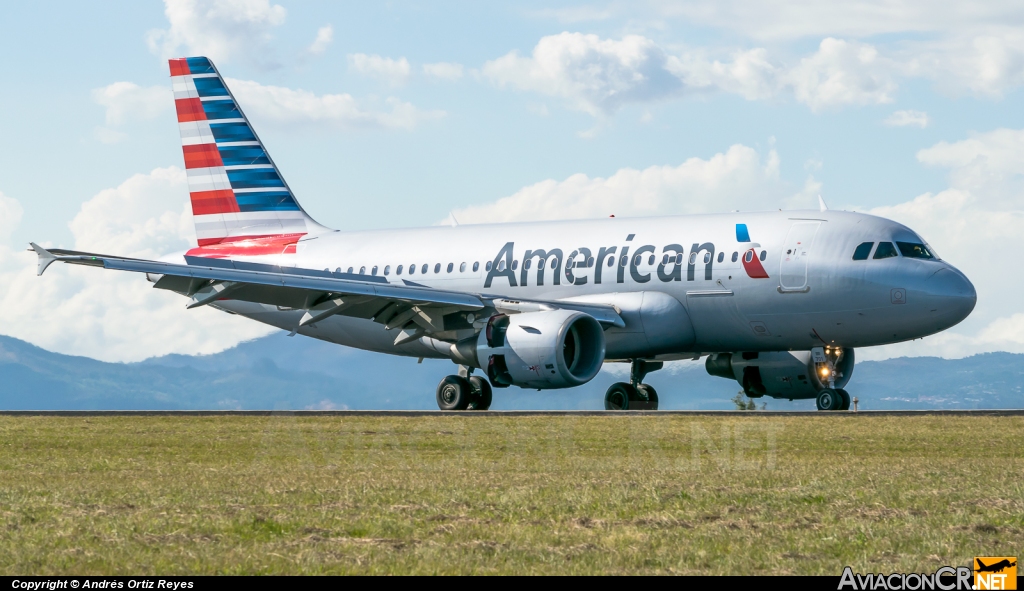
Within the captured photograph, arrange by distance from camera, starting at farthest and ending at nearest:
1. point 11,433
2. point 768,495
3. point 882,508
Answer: point 11,433
point 768,495
point 882,508

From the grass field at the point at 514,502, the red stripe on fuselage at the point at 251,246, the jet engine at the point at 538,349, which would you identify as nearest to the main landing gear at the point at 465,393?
the jet engine at the point at 538,349

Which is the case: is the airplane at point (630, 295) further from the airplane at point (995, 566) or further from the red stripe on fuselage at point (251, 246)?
the airplane at point (995, 566)

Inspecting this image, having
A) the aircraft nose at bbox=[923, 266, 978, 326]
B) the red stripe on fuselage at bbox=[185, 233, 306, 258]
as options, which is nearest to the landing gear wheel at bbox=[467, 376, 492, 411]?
the red stripe on fuselage at bbox=[185, 233, 306, 258]

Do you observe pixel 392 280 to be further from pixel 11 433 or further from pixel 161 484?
pixel 161 484

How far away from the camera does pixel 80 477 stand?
45.2ft

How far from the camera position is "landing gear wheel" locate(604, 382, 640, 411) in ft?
101

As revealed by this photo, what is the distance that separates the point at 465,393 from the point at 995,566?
21544 mm

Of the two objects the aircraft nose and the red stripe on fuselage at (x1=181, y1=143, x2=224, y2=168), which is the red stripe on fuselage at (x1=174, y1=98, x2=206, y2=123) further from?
the aircraft nose

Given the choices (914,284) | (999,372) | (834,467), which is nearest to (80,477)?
(834,467)

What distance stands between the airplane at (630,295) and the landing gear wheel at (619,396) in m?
0.04

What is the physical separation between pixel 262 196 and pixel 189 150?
8.56 feet

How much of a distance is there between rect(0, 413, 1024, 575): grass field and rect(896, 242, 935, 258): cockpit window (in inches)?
286

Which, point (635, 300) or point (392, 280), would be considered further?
point (392, 280)

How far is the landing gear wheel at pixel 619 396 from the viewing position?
101 ft
